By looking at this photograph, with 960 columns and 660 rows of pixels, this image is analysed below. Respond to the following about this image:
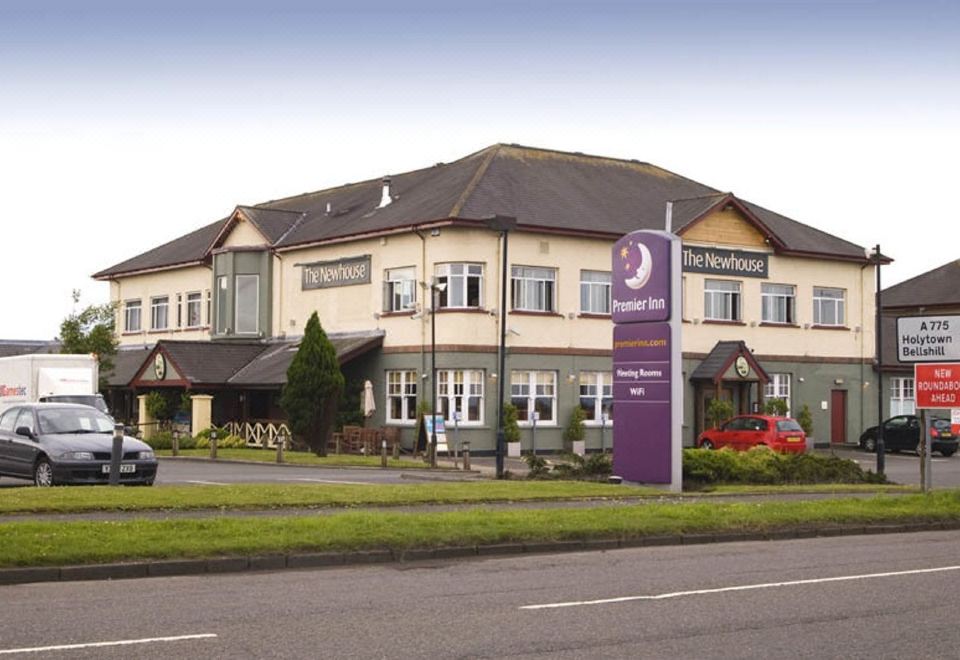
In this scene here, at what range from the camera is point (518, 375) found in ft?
154

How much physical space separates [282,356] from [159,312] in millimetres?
14294

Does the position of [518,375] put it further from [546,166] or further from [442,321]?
[546,166]

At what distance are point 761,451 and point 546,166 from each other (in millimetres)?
24181

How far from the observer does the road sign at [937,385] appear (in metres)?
23.0

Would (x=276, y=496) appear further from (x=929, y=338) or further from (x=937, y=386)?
(x=929, y=338)

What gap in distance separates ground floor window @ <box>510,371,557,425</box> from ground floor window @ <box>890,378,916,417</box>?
19.3 metres

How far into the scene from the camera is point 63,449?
80.8 ft

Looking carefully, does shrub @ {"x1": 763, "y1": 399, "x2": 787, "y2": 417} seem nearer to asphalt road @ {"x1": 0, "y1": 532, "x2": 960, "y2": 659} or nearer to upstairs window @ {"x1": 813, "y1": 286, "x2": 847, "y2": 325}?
upstairs window @ {"x1": 813, "y1": 286, "x2": 847, "y2": 325}

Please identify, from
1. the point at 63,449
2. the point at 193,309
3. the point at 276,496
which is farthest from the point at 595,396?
the point at 276,496

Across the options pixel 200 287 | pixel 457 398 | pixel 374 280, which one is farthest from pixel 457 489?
pixel 200 287

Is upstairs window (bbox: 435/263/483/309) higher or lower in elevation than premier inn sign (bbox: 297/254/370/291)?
lower

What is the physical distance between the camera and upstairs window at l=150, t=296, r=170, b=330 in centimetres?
6284

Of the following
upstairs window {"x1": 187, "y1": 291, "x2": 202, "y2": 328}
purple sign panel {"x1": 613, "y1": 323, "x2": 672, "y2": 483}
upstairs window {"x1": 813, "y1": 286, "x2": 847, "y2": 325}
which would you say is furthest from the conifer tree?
upstairs window {"x1": 813, "y1": 286, "x2": 847, "y2": 325}

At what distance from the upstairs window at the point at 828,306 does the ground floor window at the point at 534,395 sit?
527 inches
